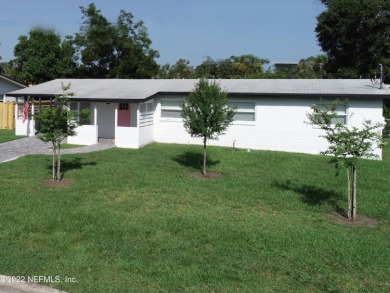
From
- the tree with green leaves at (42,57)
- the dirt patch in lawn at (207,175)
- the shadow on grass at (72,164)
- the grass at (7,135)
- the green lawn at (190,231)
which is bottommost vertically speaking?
the green lawn at (190,231)

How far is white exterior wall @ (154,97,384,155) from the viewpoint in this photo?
17.9 metres

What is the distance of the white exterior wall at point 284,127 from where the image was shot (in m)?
17.9

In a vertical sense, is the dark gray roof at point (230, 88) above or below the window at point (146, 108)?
above

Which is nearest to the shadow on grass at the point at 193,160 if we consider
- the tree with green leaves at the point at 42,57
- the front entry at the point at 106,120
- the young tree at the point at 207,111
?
the young tree at the point at 207,111

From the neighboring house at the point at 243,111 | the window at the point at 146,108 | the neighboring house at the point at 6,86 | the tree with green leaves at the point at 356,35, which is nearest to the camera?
the neighboring house at the point at 243,111

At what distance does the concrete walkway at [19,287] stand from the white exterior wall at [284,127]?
14.3m

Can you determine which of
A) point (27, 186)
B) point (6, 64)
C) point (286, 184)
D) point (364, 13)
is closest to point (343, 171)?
point (286, 184)

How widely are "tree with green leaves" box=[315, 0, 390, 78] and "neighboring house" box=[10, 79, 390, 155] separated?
13514mm

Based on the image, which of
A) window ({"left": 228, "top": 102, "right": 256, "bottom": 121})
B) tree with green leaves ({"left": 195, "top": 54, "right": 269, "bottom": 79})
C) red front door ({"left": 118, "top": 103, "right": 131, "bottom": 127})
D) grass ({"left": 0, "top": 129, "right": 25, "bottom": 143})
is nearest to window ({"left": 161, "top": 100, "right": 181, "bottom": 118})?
red front door ({"left": 118, "top": 103, "right": 131, "bottom": 127})

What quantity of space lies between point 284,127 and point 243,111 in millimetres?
2151

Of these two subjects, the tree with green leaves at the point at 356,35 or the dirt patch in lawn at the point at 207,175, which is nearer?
the dirt patch in lawn at the point at 207,175

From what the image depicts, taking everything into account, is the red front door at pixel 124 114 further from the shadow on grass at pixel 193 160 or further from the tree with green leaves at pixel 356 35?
the tree with green leaves at pixel 356 35

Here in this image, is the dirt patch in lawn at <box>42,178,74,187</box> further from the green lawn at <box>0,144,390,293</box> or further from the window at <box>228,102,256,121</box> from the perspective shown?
the window at <box>228,102,256,121</box>

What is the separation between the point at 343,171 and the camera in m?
14.5
